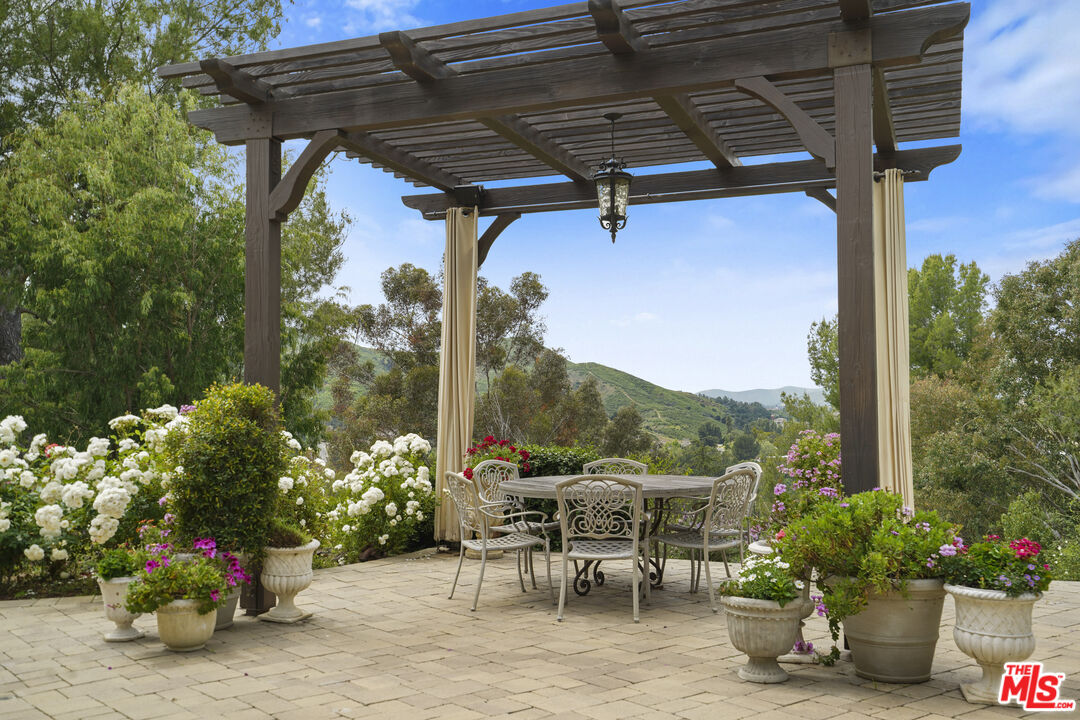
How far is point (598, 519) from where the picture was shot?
512 cm

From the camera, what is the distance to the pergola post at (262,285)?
5.39m

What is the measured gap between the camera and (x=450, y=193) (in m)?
7.76

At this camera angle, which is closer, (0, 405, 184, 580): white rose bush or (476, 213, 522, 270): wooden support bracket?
(0, 405, 184, 580): white rose bush

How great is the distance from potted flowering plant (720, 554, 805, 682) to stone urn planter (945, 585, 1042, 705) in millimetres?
659

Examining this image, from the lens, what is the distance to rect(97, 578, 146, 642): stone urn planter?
4.47 meters

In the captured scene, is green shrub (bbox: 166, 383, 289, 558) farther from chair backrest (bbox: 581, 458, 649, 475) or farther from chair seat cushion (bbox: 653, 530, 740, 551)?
chair backrest (bbox: 581, 458, 649, 475)

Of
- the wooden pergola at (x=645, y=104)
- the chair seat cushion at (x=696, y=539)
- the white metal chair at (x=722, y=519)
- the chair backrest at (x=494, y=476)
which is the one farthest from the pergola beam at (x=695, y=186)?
the chair seat cushion at (x=696, y=539)

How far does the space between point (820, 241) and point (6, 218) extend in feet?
71.8

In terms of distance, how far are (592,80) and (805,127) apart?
48.1 inches

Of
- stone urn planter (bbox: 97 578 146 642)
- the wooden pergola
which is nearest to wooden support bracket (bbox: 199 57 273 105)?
the wooden pergola

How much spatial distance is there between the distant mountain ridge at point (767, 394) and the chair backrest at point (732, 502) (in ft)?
62.7
